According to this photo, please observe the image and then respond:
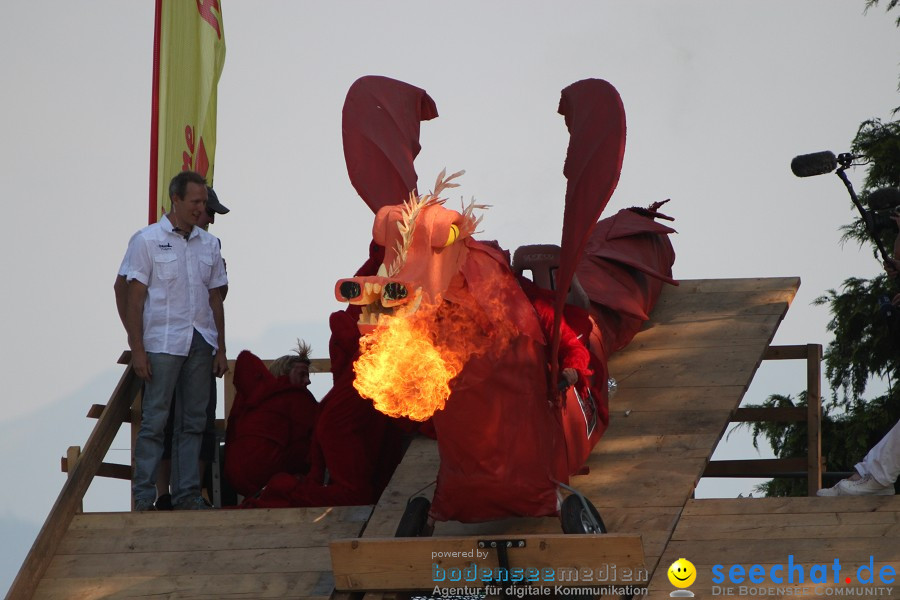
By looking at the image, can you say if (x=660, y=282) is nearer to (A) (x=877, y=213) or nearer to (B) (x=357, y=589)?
(A) (x=877, y=213)

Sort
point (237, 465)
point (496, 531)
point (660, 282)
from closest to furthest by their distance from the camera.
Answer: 1. point (496, 531)
2. point (237, 465)
3. point (660, 282)

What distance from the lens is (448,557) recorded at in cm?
480

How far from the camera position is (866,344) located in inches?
392

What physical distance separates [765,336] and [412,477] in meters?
1.81

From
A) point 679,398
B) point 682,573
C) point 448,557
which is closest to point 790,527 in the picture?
point 682,573

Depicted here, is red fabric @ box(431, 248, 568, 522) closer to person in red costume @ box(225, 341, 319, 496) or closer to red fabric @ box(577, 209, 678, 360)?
red fabric @ box(577, 209, 678, 360)

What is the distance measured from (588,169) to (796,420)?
255 cm

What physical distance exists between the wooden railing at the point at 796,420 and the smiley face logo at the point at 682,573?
5.39 feet

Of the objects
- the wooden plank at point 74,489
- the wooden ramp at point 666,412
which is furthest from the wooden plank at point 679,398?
the wooden plank at point 74,489

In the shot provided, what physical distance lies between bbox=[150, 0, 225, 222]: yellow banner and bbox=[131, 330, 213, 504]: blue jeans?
41.4 inches

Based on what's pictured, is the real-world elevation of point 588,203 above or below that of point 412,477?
above

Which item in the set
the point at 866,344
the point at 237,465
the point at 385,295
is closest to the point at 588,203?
the point at 385,295

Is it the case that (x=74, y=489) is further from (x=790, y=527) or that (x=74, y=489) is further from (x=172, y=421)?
(x=790, y=527)

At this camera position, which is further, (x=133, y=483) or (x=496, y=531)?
(x=133, y=483)
